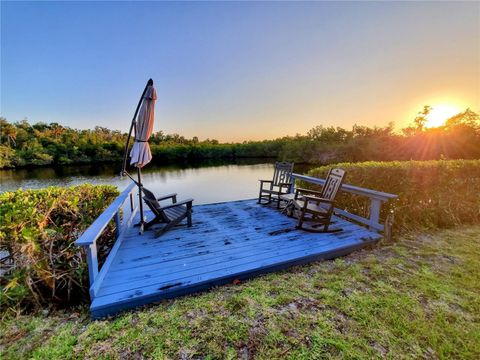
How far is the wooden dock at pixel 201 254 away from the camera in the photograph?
75.4 inches

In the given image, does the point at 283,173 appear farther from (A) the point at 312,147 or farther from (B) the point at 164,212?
(A) the point at 312,147

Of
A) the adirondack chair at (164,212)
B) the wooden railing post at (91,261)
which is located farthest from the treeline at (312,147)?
the wooden railing post at (91,261)

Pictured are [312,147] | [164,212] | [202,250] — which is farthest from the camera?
[312,147]

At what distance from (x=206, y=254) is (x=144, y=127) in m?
1.87

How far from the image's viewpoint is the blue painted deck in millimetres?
1957

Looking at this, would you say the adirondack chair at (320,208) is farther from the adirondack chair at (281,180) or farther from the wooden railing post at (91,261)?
the wooden railing post at (91,261)

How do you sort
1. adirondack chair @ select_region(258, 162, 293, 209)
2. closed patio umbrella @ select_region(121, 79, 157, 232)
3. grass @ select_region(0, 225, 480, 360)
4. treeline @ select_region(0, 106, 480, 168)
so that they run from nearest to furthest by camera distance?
grass @ select_region(0, 225, 480, 360) < closed patio umbrella @ select_region(121, 79, 157, 232) < adirondack chair @ select_region(258, 162, 293, 209) < treeline @ select_region(0, 106, 480, 168)

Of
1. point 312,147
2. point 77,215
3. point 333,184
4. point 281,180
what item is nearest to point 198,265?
point 77,215

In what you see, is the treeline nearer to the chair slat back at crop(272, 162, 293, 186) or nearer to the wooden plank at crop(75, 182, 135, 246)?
the chair slat back at crop(272, 162, 293, 186)

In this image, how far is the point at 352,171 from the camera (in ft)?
14.2

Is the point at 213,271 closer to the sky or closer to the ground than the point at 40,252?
closer to the ground

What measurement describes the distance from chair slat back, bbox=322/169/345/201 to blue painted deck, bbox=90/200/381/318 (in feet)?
1.92

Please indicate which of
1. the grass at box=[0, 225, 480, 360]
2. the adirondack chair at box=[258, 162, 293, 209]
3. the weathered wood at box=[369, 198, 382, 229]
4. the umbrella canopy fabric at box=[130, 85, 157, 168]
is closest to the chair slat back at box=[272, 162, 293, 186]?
the adirondack chair at box=[258, 162, 293, 209]

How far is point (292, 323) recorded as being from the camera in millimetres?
1649
